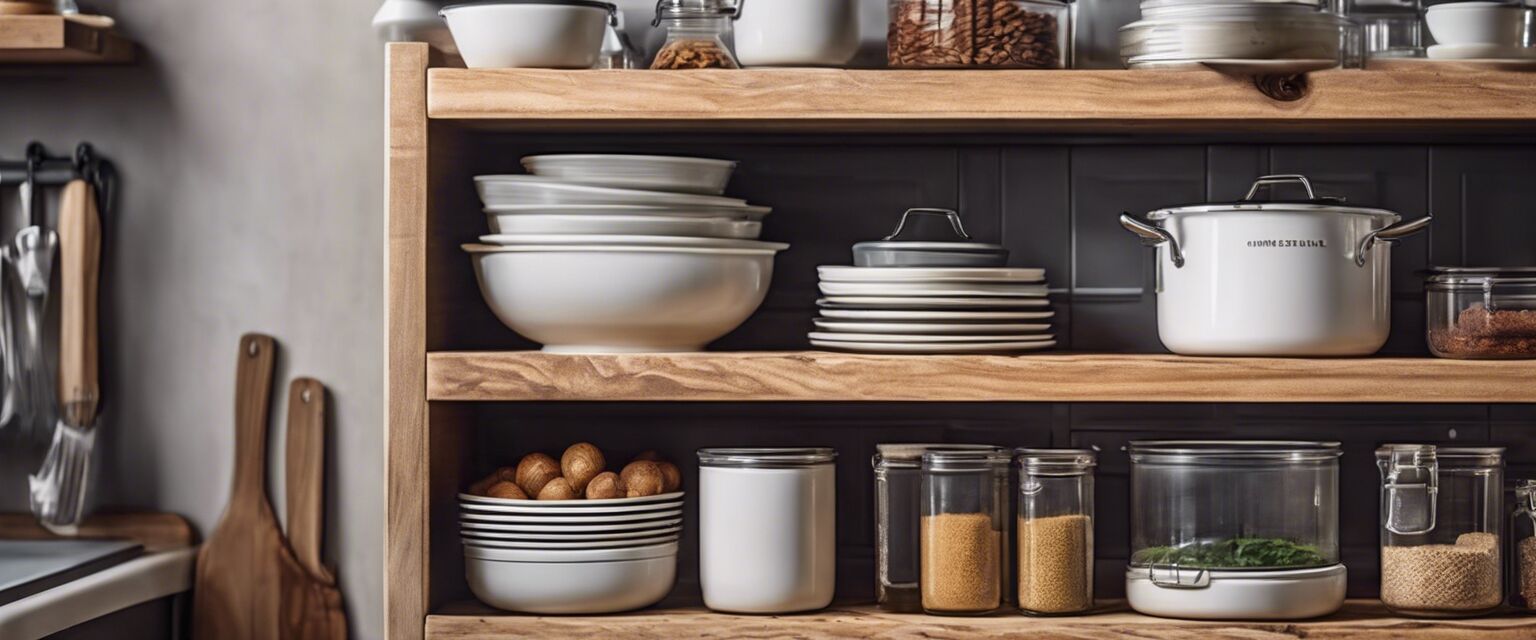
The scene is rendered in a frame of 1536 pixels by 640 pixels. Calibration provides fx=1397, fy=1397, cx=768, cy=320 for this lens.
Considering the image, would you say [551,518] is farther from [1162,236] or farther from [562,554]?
[1162,236]

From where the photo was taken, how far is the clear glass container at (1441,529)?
1371 millimetres

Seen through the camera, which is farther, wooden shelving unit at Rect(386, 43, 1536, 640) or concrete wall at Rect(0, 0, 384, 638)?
concrete wall at Rect(0, 0, 384, 638)

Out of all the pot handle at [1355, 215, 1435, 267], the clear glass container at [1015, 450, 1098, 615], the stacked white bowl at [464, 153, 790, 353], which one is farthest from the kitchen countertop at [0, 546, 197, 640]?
the pot handle at [1355, 215, 1435, 267]

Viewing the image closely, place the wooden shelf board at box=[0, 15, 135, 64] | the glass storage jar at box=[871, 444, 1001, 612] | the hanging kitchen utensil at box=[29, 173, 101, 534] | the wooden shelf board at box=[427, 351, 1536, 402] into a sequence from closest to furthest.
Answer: the wooden shelf board at box=[427, 351, 1536, 402]
the glass storage jar at box=[871, 444, 1001, 612]
the wooden shelf board at box=[0, 15, 135, 64]
the hanging kitchen utensil at box=[29, 173, 101, 534]

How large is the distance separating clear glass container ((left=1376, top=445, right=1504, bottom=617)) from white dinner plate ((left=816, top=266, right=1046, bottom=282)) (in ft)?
1.38

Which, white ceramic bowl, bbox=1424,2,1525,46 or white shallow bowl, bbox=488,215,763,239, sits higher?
white ceramic bowl, bbox=1424,2,1525,46

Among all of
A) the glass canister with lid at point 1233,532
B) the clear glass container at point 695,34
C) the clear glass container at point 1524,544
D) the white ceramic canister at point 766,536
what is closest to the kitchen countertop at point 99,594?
the white ceramic canister at point 766,536

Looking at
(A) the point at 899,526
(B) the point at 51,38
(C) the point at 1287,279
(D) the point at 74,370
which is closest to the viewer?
(C) the point at 1287,279

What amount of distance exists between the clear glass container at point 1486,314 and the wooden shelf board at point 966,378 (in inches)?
1.6

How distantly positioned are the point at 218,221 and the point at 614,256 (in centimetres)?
62

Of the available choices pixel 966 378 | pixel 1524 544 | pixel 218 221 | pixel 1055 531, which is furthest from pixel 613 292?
pixel 1524 544

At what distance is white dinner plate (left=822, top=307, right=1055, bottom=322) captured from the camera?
137cm

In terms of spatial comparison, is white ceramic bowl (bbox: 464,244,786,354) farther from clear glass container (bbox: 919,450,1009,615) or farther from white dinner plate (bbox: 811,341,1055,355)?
clear glass container (bbox: 919,450,1009,615)

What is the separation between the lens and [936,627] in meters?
1.35
